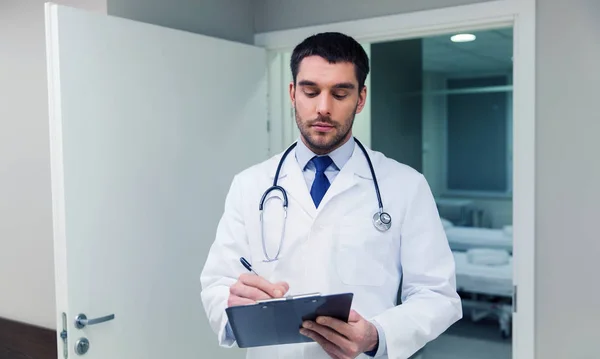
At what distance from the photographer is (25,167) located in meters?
2.06

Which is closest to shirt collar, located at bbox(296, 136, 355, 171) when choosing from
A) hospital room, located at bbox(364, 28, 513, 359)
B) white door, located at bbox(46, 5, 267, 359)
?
white door, located at bbox(46, 5, 267, 359)

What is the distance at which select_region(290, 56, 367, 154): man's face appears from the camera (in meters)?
1.26

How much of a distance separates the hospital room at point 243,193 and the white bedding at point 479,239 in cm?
274

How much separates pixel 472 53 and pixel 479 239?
1.65m

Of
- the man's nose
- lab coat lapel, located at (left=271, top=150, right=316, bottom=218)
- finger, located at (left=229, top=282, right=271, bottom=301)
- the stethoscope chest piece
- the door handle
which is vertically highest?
the man's nose

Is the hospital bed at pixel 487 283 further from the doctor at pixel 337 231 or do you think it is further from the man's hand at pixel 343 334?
the man's hand at pixel 343 334

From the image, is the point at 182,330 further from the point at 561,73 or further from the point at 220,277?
the point at 561,73

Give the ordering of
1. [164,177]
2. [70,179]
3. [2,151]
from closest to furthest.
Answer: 1. [70,179]
2. [164,177]
3. [2,151]

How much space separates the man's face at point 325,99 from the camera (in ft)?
4.14

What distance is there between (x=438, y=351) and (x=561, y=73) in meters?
2.45

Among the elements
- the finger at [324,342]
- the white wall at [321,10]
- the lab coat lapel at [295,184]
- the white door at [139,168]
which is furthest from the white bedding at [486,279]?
the finger at [324,342]

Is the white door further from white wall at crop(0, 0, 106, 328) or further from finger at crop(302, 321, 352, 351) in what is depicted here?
finger at crop(302, 321, 352, 351)

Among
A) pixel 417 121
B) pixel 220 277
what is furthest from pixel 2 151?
pixel 417 121

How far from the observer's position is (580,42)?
1.75 meters
